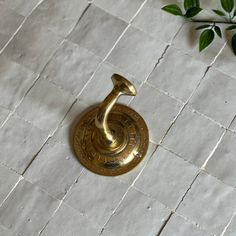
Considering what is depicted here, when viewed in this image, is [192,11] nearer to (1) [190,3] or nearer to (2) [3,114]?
(1) [190,3]

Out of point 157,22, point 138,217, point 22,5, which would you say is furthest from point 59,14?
point 138,217

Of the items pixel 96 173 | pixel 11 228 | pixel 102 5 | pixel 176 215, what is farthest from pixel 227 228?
pixel 102 5

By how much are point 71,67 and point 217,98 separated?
24cm

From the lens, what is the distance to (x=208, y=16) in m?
0.75

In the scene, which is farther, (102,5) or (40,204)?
(102,5)

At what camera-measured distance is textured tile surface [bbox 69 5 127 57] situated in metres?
0.76

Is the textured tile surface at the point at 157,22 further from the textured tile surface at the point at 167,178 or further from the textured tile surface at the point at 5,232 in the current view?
the textured tile surface at the point at 5,232

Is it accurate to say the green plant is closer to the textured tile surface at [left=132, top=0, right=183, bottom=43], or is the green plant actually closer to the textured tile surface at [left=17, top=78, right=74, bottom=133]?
the textured tile surface at [left=132, top=0, right=183, bottom=43]

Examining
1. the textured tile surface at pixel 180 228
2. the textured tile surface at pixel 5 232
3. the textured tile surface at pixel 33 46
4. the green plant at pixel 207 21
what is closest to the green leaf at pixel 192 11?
the green plant at pixel 207 21

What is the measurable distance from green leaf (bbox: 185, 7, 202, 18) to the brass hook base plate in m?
0.18

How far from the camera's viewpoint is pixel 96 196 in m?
0.67

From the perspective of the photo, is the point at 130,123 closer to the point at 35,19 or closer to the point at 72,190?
the point at 72,190

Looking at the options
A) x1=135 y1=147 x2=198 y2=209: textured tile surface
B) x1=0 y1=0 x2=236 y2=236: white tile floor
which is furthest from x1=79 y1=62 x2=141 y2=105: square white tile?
x1=135 y1=147 x2=198 y2=209: textured tile surface

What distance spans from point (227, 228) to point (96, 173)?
20 cm
